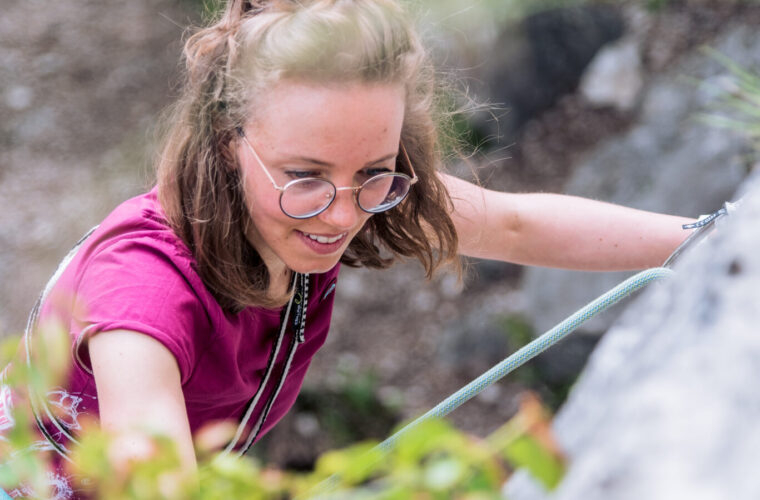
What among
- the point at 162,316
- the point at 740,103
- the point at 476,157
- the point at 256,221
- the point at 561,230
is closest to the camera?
the point at 162,316

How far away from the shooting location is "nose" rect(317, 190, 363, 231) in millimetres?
1364

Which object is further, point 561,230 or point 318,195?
point 561,230

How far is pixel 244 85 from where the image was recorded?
1.42 meters

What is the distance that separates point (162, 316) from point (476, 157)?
15.1 feet

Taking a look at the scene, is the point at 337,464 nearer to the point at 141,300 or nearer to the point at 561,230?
the point at 141,300

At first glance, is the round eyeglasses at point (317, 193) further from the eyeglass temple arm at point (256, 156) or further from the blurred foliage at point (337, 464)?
the blurred foliage at point (337, 464)

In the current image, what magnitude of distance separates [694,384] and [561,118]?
218 inches

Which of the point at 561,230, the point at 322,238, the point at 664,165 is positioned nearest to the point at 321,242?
the point at 322,238

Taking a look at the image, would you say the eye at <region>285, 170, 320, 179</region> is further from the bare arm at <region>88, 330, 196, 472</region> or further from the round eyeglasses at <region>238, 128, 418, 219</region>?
the bare arm at <region>88, 330, 196, 472</region>

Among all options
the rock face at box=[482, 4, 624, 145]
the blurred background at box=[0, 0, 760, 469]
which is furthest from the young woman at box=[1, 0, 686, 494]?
the rock face at box=[482, 4, 624, 145]

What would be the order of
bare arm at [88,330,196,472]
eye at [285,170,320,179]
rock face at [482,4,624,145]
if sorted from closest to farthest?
bare arm at [88,330,196,472]
eye at [285,170,320,179]
rock face at [482,4,624,145]

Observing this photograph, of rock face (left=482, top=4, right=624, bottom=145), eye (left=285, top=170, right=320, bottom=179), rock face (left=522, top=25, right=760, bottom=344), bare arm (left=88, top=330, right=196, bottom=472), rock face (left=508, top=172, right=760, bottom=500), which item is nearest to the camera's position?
rock face (left=508, top=172, right=760, bottom=500)

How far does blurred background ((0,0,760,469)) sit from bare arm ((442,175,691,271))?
2237 mm

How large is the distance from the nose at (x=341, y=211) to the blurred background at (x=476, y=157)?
8.72ft
